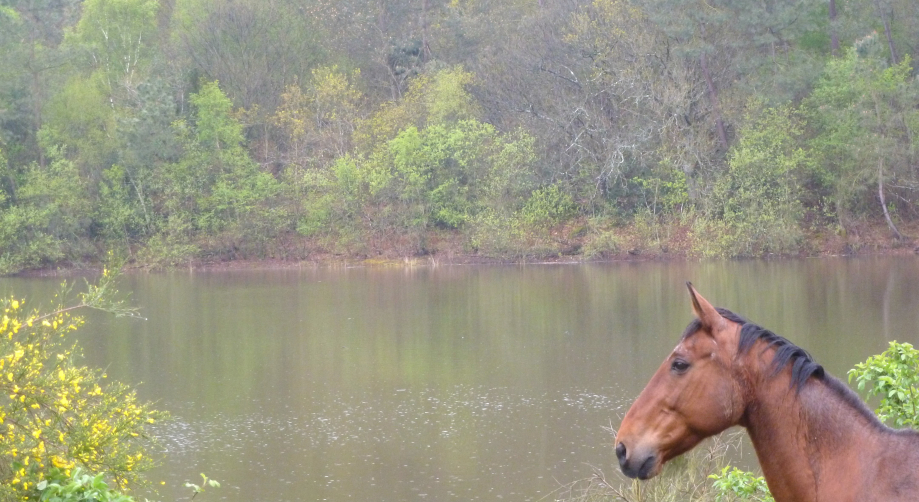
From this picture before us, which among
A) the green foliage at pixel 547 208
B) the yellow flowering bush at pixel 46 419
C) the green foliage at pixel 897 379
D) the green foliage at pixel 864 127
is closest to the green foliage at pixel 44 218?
the green foliage at pixel 547 208

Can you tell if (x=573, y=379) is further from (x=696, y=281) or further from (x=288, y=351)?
(x=696, y=281)

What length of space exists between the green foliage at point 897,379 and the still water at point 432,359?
6234 millimetres

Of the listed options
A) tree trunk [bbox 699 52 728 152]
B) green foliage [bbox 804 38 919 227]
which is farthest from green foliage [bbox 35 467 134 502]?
tree trunk [bbox 699 52 728 152]

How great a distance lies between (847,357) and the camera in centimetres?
1691

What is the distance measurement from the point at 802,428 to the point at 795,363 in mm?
217

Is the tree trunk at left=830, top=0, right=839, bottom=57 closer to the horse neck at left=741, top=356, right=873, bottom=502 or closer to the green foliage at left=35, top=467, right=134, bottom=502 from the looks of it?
the horse neck at left=741, top=356, right=873, bottom=502

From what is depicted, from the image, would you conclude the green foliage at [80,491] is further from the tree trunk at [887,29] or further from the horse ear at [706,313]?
the tree trunk at [887,29]

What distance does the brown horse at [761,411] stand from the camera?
3129 mm

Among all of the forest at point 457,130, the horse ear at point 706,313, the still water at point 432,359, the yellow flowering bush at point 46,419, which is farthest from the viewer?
the forest at point 457,130

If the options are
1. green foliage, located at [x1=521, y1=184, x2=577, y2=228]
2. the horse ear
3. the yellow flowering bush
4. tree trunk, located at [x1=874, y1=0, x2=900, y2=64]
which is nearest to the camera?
the horse ear

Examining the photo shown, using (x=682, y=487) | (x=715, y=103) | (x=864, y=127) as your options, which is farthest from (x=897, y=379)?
(x=715, y=103)

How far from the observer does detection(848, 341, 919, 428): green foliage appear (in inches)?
211

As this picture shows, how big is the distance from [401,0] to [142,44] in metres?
13.3

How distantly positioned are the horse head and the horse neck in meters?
0.09
